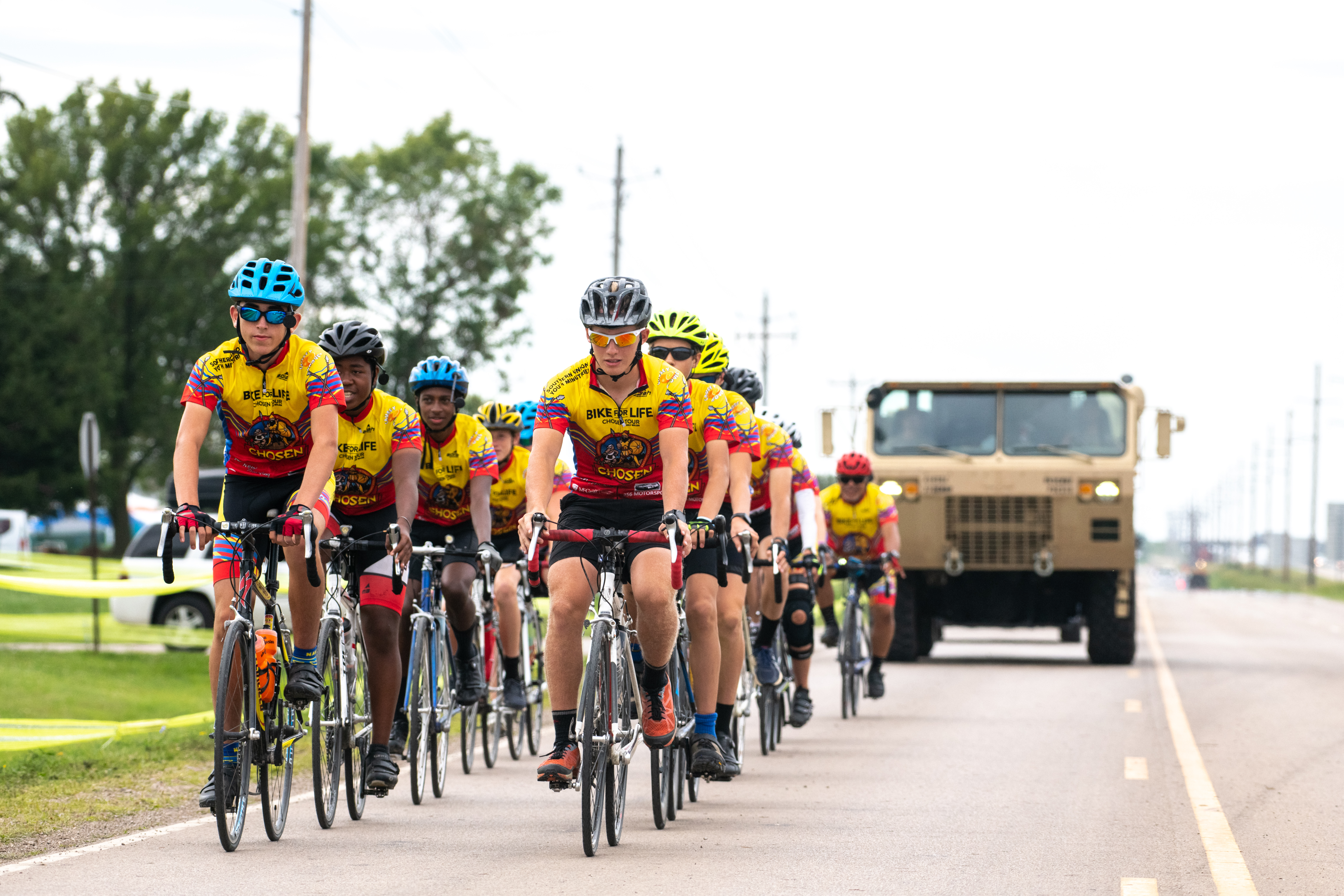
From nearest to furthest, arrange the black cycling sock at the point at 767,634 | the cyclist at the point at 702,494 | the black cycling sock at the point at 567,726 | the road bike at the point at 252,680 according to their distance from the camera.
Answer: the road bike at the point at 252,680, the black cycling sock at the point at 567,726, the cyclist at the point at 702,494, the black cycling sock at the point at 767,634

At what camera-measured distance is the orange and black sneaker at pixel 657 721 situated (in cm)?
795

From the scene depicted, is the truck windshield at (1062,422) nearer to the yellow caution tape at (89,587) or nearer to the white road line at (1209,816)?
the white road line at (1209,816)

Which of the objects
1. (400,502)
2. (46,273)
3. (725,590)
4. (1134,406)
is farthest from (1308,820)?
(46,273)

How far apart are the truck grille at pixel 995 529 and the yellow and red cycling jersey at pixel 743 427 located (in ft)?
39.5

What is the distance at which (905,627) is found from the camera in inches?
866

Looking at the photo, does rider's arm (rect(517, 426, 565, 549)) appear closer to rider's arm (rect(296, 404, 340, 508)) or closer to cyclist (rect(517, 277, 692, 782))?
cyclist (rect(517, 277, 692, 782))

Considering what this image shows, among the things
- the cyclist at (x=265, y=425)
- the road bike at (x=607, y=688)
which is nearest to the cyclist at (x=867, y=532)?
the road bike at (x=607, y=688)

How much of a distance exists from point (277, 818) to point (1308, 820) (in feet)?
15.7

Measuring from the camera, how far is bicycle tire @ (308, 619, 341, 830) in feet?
26.1

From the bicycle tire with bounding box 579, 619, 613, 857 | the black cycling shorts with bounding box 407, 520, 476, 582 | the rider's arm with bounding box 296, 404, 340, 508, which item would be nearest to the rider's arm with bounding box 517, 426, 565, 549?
the bicycle tire with bounding box 579, 619, 613, 857

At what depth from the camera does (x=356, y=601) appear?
8500 mm

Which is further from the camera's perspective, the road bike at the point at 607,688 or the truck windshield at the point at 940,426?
the truck windshield at the point at 940,426

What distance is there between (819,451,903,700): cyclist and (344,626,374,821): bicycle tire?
677 cm

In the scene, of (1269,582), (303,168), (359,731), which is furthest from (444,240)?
(1269,582)
